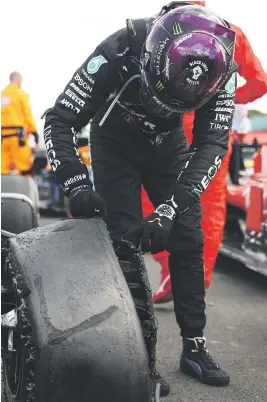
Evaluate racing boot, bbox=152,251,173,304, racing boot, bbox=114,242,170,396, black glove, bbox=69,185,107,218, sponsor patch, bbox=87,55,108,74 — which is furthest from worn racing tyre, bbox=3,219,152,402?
racing boot, bbox=152,251,173,304

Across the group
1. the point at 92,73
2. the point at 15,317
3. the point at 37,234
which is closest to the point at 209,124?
the point at 92,73

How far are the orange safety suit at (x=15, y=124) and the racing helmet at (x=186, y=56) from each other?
24.5 ft

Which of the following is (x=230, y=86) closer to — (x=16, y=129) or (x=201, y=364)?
(x=201, y=364)

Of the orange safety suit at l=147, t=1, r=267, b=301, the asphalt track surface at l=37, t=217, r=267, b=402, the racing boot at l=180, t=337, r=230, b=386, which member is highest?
the orange safety suit at l=147, t=1, r=267, b=301

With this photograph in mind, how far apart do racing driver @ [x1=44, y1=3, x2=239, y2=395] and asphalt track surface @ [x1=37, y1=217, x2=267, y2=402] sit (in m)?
0.09

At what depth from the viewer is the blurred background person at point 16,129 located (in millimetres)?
9969

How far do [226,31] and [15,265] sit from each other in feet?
3.89

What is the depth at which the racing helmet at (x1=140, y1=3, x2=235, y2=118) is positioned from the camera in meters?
2.54

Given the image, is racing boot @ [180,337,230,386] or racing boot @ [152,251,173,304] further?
racing boot @ [152,251,173,304]

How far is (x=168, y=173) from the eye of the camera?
3.26 m

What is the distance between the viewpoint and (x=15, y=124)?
404 inches

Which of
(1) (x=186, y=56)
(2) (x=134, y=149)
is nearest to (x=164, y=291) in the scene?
(2) (x=134, y=149)

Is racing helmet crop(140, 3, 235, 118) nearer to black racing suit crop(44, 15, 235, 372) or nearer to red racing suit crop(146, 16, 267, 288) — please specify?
black racing suit crop(44, 15, 235, 372)

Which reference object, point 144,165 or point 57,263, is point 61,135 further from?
point 57,263
